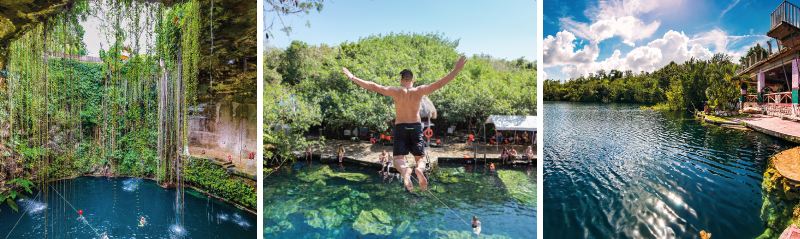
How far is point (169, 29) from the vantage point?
140 inches

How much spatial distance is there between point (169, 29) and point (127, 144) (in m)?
1.92

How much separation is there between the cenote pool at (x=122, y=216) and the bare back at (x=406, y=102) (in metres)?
2.86

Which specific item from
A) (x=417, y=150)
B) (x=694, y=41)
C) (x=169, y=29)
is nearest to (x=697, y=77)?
(x=694, y=41)

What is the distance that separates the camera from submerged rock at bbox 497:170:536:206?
5179 millimetres

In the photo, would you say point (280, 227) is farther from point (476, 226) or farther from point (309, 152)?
point (476, 226)

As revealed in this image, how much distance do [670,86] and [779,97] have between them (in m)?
0.84

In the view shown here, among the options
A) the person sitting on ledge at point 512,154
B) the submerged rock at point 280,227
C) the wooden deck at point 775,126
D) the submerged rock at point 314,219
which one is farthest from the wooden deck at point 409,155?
the wooden deck at point 775,126

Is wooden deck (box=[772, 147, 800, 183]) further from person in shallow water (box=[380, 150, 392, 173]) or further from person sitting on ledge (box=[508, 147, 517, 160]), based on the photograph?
person in shallow water (box=[380, 150, 392, 173])

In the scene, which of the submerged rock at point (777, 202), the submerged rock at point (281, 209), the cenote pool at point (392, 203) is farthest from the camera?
the submerged rock at point (281, 209)

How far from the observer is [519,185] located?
18.2 feet

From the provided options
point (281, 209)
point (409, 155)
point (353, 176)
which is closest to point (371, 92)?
point (409, 155)

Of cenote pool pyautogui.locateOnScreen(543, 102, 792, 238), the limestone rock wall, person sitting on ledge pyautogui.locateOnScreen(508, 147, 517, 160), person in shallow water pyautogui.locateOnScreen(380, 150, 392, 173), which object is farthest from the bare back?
person sitting on ledge pyautogui.locateOnScreen(508, 147, 517, 160)

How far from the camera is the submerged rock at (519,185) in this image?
5.18 meters

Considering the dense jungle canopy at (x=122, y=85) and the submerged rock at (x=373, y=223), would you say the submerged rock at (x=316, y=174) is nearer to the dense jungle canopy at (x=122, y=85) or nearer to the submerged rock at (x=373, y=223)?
the submerged rock at (x=373, y=223)
